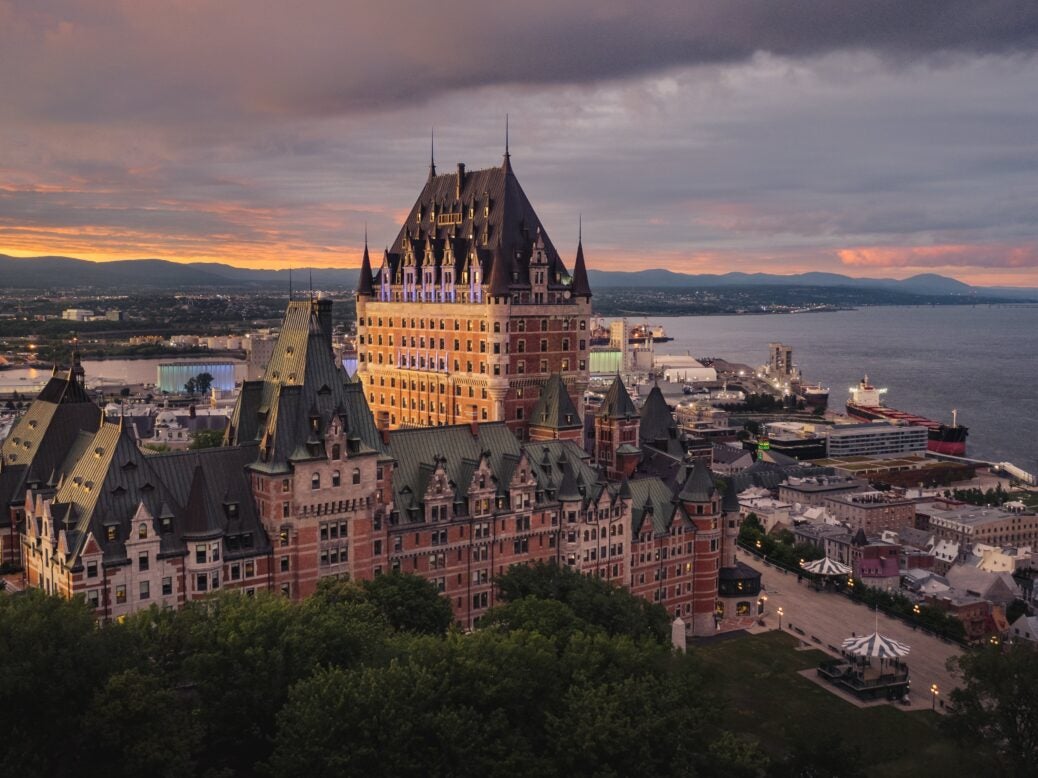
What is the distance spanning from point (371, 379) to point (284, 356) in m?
55.8

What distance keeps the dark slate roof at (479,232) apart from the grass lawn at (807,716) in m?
49.5

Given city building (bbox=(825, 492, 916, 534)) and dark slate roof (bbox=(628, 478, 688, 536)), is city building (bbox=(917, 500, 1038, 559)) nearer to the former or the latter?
city building (bbox=(825, 492, 916, 534))

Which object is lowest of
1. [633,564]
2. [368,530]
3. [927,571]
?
[927,571]

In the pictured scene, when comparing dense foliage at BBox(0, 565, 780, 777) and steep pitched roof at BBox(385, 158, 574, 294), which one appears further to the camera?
steep pitched roof at BBox(385, 158, 574, 294)

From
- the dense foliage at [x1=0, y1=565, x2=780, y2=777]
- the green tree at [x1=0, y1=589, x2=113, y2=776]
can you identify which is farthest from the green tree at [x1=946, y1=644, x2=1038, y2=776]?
the green tree at [x1=0, y1=589, x2=113, y2=776]

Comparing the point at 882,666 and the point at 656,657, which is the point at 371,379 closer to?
the point at 882,666

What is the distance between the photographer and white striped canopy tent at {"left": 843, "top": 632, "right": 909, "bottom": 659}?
99250mm

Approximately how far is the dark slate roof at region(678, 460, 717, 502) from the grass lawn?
599 inches

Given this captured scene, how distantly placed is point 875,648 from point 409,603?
47.9 metres

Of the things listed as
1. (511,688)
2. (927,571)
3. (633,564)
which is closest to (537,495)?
(633,564)

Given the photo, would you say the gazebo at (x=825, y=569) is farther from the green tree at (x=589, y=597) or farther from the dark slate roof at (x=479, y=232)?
the green tree at (x=589, y=597)

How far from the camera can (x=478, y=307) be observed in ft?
414

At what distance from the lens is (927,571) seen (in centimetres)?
15425

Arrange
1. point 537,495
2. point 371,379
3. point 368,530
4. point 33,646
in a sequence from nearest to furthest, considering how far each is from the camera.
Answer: point 33,646 → point 368,530 → point 537,495 → point 371,379
